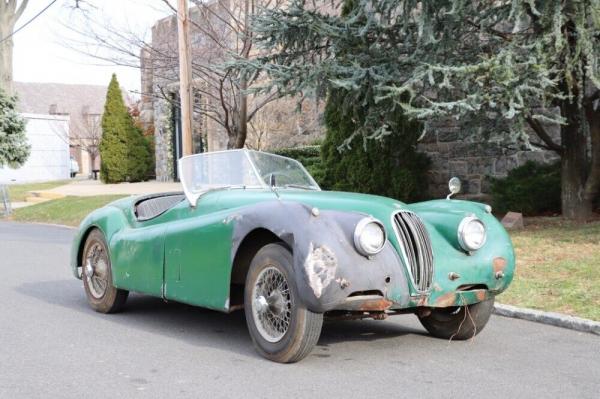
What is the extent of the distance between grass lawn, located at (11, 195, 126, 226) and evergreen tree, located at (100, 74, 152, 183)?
670cm

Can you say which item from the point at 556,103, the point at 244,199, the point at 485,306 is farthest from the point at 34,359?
the point at 556,103

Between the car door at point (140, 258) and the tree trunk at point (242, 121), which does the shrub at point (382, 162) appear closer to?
the tree trunk at point (242, 121)

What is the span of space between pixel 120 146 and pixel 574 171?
22.0m

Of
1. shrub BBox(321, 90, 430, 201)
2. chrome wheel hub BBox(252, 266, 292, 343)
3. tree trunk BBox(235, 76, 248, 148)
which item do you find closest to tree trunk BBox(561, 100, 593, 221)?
shrub BBox(321, 90, 430, 201)

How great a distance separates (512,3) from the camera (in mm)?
10414

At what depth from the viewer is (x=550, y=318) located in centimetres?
706

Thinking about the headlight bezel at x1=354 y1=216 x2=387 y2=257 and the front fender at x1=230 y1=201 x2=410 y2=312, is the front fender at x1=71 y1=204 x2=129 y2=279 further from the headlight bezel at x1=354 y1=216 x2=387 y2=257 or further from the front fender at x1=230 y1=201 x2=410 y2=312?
the headlight bezel at x1=354 y1=216 x2=387 y2=257

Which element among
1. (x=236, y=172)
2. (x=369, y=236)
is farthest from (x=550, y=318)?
(x=236, y=172)

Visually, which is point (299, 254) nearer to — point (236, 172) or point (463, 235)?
point (463, 235)

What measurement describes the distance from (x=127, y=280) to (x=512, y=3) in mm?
6564

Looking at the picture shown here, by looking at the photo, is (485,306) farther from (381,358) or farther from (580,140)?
(580,140)

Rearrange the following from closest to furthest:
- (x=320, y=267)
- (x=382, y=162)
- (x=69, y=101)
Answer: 1. (x=320, y=267)
2. (x=382, y=162)
3. (x=69, y=101)

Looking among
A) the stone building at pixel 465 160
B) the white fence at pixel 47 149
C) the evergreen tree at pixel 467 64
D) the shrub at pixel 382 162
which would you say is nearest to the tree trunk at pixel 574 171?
the evergreen tree at pixel 467 64

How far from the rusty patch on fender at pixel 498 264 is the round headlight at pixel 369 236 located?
1107 millimetres
